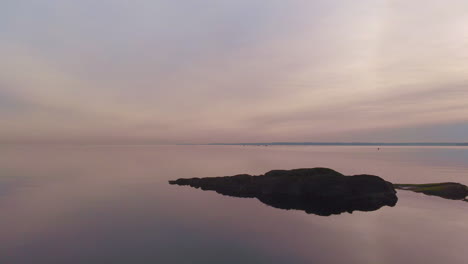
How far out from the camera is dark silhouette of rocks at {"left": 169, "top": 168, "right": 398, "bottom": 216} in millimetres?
31734

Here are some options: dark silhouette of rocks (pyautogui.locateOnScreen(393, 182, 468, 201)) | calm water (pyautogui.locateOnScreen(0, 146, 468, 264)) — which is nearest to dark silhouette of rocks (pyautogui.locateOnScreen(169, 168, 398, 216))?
calm water (pyautogui.locateOnScreen(0, 146, 468, 264))

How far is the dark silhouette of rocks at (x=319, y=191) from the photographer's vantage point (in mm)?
31734

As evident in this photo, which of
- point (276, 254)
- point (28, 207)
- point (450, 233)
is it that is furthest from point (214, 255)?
point (28, 207)

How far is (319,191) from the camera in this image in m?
35.1

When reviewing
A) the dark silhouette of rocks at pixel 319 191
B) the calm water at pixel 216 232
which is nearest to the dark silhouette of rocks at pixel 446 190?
the calm water at pixel 216 232

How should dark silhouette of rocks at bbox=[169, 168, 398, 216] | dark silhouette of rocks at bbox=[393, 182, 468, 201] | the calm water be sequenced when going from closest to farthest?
1. the calm water
2. dark silhouette of rocks at bbox=[169, 168, 398, 216]
3. dark silhouette of rocks at bbox=[393, 182, 468, 201]

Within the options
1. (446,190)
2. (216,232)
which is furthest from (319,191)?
(446,190)

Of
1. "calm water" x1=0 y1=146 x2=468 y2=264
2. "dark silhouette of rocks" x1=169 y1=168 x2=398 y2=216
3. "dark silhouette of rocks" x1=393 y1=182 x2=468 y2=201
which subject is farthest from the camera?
"dark silhouette of rocks" x1=393 y1=182 x2=468 y2=201

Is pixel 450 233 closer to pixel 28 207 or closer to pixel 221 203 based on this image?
pixel 221 203

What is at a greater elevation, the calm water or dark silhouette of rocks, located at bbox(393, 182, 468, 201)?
dark silhouette of rocks, located at bbox(393, 182, 468, 201)

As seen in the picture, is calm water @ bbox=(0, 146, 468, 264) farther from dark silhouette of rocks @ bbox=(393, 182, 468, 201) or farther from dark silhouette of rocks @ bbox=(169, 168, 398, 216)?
dark silhouette of rocks @ bbox=(393, 182, 468, 201)

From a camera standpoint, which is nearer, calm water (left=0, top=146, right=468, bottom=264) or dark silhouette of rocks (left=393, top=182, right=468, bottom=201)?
calm water (left=0, top=146, right=468, bottom=264)

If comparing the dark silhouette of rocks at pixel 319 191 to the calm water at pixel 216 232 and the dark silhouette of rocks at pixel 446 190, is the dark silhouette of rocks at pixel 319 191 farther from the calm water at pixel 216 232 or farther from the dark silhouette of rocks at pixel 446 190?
the dark silhouette of rocks at pixel 446 190

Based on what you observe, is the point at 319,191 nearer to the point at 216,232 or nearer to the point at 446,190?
the point at 216,232
